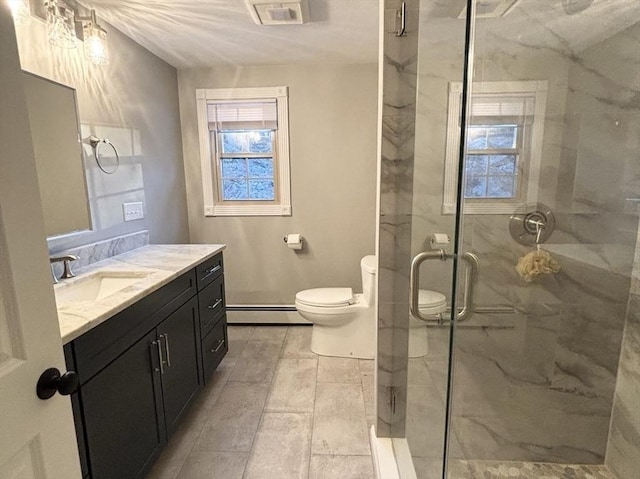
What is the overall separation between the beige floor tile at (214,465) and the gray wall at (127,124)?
1.21m

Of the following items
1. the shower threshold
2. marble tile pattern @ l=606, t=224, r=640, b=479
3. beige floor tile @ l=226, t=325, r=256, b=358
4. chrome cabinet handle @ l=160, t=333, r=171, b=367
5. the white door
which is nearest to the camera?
the white door

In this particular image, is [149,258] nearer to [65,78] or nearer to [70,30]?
[65,78]

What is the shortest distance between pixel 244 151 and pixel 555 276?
8.12 feet

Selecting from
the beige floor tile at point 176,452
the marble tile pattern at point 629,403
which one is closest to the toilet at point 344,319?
the beige floor tile at point 176,452

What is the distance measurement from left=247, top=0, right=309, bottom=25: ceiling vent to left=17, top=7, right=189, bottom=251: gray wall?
929 millimetres

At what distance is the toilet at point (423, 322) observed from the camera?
1321mm

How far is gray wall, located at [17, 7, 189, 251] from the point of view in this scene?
5.50 ft

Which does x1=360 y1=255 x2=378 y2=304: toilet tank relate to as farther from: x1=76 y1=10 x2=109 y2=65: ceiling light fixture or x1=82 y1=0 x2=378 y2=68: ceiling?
x1=76 y1=10 x2=109 y2=65: ceiling light fixture

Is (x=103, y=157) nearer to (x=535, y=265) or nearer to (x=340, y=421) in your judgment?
(x=340, y=421)

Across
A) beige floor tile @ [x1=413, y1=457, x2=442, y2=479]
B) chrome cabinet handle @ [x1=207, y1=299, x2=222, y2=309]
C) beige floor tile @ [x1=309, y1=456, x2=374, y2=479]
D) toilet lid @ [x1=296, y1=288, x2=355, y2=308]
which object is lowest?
beige floor tile @ [x1=309, y1=456, x2=374, y2=479]

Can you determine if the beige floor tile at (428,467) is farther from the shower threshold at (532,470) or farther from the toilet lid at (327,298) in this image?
the toilet lid at (327,298)

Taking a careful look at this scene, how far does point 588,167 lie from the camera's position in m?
1.40

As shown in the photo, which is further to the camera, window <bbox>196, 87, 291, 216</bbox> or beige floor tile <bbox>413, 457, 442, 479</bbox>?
window <bbox>196, 87, 291, 216</bbox>

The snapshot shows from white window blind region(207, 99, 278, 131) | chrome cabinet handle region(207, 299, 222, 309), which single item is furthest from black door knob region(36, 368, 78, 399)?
white window blind region(207, 99, 278, 131)
